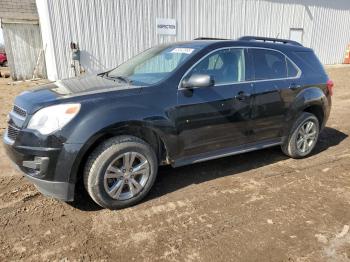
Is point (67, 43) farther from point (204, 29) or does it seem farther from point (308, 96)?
point (308, 96)

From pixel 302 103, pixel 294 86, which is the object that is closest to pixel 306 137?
pixel 302 103

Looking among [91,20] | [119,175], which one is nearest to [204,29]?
[91,20]

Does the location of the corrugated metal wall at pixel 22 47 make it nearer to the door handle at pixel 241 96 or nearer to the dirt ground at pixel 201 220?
the dirt ground at pixel 201 220

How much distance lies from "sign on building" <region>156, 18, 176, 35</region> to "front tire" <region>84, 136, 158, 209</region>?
1045cm

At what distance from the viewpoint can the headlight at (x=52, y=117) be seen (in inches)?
117

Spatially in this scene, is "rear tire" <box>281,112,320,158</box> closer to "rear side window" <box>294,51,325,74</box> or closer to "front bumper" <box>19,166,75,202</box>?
"rear side window" <box>294,51,325,74</box>

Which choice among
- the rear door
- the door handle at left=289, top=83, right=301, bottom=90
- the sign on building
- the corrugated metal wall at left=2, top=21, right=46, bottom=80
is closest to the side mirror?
the rear door

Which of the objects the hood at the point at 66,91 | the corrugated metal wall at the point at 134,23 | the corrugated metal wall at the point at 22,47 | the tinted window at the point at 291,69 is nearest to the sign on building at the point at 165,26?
the corrugated metal wall at the point at 134,23

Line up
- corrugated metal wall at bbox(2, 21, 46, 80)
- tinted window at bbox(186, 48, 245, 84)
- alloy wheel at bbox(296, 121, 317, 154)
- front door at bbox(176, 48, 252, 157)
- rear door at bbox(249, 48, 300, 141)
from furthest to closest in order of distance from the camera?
corrugated metal wall at bbox(2, 21, 46, 80), alloy wheel at bbox(296, 121, 317, 154), rear door at bbox(249, 48, 300, 141), tinted window at bbox(186, 48, 245, 84), front door at bbox(176, 48, 252, 157)

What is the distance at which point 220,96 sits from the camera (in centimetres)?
383

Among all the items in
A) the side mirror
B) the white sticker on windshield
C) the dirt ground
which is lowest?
the dirt ground

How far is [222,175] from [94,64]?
9003 millimetres

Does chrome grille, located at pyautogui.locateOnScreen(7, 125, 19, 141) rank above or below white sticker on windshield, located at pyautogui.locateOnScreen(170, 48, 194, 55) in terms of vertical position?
below

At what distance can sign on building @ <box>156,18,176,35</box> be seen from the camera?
1291 centimetres
